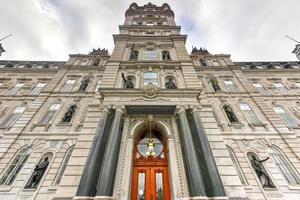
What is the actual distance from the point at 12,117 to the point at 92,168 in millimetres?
13326

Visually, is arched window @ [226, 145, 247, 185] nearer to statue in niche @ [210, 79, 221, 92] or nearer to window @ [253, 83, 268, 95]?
statue in niche @ [210, 79, 221, 92]

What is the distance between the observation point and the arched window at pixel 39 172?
10.7 m

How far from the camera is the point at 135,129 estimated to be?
1100 centimetres

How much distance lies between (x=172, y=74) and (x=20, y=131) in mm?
14465

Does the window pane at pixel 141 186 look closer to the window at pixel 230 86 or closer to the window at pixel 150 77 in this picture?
the window at pixel 150 77

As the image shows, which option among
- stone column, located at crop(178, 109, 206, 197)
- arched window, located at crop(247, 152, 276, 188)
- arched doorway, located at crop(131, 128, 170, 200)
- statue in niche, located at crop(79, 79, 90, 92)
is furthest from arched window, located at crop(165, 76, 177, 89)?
statue in niche, located at crop(79, 79, 90, 92)

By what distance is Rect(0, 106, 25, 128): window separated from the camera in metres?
15.2

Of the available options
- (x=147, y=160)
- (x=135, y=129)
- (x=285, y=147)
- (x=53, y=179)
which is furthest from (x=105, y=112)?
(x=285, y=147)

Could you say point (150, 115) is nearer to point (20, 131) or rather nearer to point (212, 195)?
point (212, 195)

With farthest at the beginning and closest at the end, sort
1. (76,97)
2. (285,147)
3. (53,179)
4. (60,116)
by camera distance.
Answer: (76,97)
(60,116)
(285,147)
(53,179)

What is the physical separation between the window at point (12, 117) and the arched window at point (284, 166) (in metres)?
23.5

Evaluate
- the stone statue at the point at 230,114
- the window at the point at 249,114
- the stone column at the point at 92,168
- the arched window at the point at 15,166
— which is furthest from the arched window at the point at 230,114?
the arched window at the point at 15,166

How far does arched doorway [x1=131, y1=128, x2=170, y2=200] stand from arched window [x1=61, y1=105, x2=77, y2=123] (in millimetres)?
7584

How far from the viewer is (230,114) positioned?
50.2 ft
